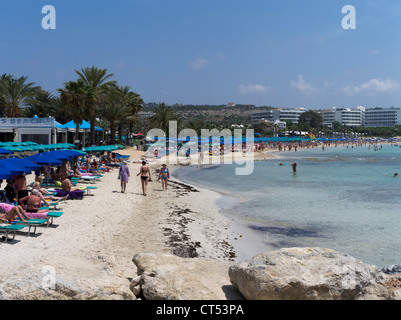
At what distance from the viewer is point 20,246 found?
7020 millimetres

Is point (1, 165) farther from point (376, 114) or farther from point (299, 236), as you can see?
point (376, 114)

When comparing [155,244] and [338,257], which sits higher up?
[338,257]

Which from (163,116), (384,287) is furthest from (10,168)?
(163,116)

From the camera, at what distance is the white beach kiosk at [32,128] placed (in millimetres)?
29328

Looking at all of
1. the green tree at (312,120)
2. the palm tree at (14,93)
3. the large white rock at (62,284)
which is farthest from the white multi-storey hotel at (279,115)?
the large white rock at (62,284)

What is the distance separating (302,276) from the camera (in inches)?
171

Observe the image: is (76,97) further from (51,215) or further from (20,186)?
(51,215)

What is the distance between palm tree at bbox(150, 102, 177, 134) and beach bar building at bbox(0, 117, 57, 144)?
22218 mm

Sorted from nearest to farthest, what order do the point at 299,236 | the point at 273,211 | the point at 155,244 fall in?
the point at 155,244 < the point at 299,236 < the point at 273,211

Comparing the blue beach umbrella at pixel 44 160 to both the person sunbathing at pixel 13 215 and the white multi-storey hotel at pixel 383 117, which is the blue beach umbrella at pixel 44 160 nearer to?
the person sunbathing at pixel 13 215

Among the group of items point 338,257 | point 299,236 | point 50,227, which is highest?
point 338,257

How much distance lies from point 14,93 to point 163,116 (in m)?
20.6
